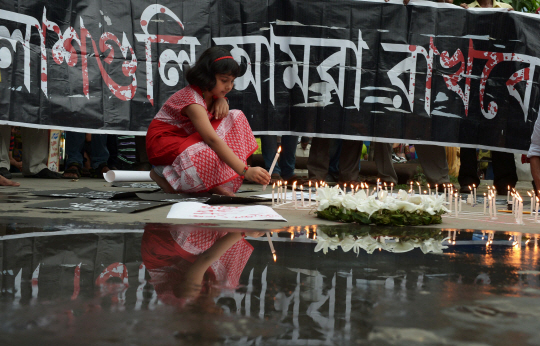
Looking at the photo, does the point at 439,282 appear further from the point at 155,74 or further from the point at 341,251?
the point at 155,74

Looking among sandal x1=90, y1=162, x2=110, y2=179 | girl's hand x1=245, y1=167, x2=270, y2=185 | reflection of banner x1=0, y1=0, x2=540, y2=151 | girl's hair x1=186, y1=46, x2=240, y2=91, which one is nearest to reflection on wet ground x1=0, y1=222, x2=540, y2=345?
girl's hand x1=245, y1=167, x2=270, y2=185

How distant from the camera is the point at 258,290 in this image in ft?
4.79

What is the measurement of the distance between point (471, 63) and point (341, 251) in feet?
16.6

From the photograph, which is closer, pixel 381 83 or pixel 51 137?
pixel 381 83

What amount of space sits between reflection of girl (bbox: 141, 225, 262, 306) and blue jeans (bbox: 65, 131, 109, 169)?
4563 millimetres

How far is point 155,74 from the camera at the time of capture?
656cm

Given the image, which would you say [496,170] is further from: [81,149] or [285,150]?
[81,149]

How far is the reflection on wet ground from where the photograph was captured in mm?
1134

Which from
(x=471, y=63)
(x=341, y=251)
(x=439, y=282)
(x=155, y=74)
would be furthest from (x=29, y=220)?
(x=471, y=63)

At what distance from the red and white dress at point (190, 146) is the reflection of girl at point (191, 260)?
1.57 meters

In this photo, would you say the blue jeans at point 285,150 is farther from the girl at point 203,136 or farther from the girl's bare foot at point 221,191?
the girl's bare foot at point 221,191

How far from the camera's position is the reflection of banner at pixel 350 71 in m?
6.39

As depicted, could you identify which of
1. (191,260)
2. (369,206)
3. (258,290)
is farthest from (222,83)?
(258,290)

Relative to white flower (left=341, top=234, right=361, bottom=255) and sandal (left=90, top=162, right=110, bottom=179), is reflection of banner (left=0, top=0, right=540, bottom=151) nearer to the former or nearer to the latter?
sandal (left=90, top=162, right=110, bottom=179)
